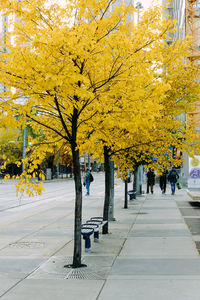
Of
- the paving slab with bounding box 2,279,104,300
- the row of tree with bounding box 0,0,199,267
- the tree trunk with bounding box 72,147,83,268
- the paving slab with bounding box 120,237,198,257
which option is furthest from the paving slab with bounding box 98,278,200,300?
the paving slab with bounding box 120,237,198,257

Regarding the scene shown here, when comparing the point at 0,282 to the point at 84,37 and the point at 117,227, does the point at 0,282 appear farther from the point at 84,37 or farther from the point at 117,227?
the point at 117,227

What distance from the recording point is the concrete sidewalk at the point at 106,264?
21.0ft

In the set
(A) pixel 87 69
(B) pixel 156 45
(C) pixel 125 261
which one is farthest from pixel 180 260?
(B) pixel 156 45

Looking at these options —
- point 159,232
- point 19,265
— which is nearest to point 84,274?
point 19,265

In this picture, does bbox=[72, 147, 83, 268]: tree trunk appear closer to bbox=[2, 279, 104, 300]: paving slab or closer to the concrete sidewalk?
the concrete sidewalk

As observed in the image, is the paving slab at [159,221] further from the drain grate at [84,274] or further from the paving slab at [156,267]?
the drain grate at [84,274]

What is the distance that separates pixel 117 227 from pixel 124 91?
6.27 m

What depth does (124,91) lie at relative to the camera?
28.1ft

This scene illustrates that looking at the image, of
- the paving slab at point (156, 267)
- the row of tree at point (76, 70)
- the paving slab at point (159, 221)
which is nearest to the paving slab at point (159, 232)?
the paving slab at point (159, 221)

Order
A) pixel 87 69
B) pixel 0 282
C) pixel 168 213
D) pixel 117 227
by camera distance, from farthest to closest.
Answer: pixel 168 213, pixel 117 227, pixel 87 69, pixel 0 282

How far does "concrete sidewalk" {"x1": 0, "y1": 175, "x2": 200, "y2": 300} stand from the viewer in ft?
21.0

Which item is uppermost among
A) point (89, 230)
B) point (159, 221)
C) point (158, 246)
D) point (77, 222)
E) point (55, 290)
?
point (77, 222)

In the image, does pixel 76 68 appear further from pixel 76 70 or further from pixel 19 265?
pixel 19 265

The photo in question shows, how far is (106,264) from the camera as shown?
27.4 feet
